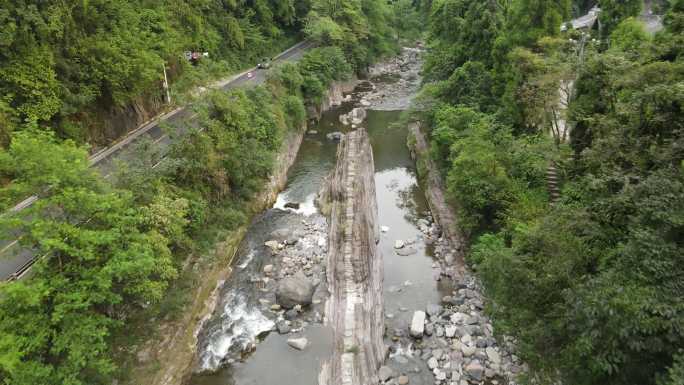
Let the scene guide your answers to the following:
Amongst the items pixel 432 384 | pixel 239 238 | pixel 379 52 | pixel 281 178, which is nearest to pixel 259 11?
pixel 379 52

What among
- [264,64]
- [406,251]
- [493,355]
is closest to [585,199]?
[493,355]

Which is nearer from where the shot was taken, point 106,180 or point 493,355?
point 106,180

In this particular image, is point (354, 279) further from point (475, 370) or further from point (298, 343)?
point (475, 370)

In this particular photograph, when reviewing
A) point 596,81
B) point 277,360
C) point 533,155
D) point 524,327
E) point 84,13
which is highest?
point 84,13

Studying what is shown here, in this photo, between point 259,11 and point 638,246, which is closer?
point 638,246

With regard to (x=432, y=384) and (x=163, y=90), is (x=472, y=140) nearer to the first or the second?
(x=432, y=384)

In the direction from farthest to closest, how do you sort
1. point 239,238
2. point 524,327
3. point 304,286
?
point 239,238, point 304,286, point 524,327

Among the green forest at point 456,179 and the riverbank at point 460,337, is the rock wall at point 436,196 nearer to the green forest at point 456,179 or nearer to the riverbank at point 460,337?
the riverbank at point 460,337
